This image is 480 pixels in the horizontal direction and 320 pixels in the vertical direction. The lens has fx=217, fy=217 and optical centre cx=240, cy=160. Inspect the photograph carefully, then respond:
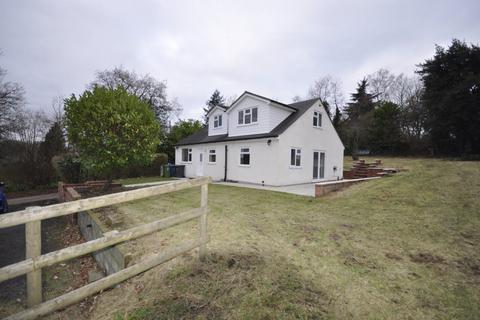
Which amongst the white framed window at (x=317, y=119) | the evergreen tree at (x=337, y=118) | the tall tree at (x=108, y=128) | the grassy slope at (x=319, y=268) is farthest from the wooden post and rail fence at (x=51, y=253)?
the evergreen tree at (x=337, y=118)

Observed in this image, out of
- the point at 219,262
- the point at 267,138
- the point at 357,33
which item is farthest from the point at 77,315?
the point at 357,33

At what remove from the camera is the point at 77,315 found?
276cm

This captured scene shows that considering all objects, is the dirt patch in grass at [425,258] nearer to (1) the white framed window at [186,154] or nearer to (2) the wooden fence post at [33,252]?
(2) the wooden fence post at [33,252]

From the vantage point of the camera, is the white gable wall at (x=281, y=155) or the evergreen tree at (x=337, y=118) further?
the evergreen tree at (x=337, y=118)

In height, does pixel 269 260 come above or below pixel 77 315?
above

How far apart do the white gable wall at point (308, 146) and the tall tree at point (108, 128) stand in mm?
7586

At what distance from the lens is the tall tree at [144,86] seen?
27656 millimetres

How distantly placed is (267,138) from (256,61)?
921 centimetres

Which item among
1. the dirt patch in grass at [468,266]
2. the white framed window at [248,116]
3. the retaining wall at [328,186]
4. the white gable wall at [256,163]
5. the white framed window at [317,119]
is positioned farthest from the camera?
the white framed window at [317,119]

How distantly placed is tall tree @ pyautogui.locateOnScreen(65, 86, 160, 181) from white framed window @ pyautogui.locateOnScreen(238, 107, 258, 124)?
7288 millimetres

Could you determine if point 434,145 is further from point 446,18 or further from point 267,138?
point 267,138

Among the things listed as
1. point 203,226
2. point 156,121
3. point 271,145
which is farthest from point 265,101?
point 203,226

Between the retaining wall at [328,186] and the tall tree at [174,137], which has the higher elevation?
the tall tree at [174,137]

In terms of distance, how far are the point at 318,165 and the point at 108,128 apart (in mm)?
13325
